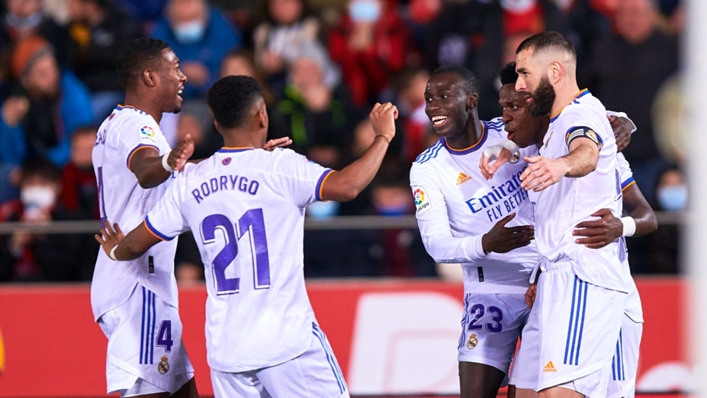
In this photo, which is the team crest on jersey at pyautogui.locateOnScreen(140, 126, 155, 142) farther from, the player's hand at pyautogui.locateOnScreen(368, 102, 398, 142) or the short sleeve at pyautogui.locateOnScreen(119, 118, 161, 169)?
the player's hand at pyautogui.locateOnScreen(368, 102, 398, 142)

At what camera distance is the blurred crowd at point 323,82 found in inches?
338

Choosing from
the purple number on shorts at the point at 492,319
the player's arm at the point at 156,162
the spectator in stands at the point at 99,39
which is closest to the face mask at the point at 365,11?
the spectator in stands at the point at 99,39

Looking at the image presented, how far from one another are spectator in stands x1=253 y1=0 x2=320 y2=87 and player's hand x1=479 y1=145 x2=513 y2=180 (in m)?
5.18

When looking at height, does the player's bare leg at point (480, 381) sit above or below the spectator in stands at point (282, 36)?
below

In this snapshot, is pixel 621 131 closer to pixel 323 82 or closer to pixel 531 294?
pixel 531 294

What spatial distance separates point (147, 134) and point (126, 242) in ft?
1.99

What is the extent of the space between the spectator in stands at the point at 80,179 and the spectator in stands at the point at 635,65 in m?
4.88

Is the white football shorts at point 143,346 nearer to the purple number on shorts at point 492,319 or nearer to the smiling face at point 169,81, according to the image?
the smiling face at point 169,81

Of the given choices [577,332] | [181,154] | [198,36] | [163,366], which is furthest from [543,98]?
[198,36]

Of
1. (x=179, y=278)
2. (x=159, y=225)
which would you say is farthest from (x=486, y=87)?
(x=159, y=225)

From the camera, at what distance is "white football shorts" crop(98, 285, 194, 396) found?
525cm

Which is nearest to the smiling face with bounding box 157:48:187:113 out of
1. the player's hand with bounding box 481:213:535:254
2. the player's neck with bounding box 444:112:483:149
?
the player's neck with bounding box 444:112:483:149

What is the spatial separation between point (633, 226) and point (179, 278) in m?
4.83

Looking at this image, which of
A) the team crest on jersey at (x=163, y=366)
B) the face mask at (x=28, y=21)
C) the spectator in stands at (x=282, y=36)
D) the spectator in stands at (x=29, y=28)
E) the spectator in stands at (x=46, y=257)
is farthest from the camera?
→ the face mask at (x=28, y=21)
